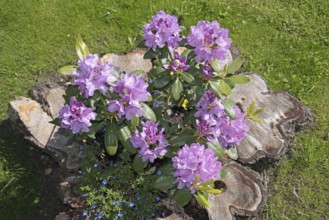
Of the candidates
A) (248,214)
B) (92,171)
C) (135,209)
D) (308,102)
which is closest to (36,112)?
(92,171)

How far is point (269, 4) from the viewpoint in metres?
5.21

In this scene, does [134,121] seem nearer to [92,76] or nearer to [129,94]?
[129,94]

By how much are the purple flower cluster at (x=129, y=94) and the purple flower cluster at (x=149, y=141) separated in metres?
0.23

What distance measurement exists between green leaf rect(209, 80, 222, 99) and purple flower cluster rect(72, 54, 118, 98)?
2.22ft

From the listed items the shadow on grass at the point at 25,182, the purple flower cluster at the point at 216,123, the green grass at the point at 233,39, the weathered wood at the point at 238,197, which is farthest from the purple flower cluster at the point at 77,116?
the green grass at the point at 233,39

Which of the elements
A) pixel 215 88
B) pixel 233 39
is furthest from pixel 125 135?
pixel 233 39

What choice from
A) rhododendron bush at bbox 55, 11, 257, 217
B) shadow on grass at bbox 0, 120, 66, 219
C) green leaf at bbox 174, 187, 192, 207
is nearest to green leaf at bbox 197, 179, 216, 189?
rhododendron bush at bbox 55, 11, 257, 217

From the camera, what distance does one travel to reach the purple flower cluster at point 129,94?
2727 mm

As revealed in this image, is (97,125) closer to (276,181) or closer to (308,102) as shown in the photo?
(276,181)

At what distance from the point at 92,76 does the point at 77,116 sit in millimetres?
275

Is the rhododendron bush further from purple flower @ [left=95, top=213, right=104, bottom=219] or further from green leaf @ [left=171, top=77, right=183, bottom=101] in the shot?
purple flower @ [left=95, top=213, right=104, bottom=219]

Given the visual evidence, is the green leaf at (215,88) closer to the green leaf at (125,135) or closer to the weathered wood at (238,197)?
the green leaf at (125,135)

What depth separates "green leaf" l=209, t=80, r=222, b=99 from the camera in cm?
289

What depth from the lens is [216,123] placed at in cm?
299
